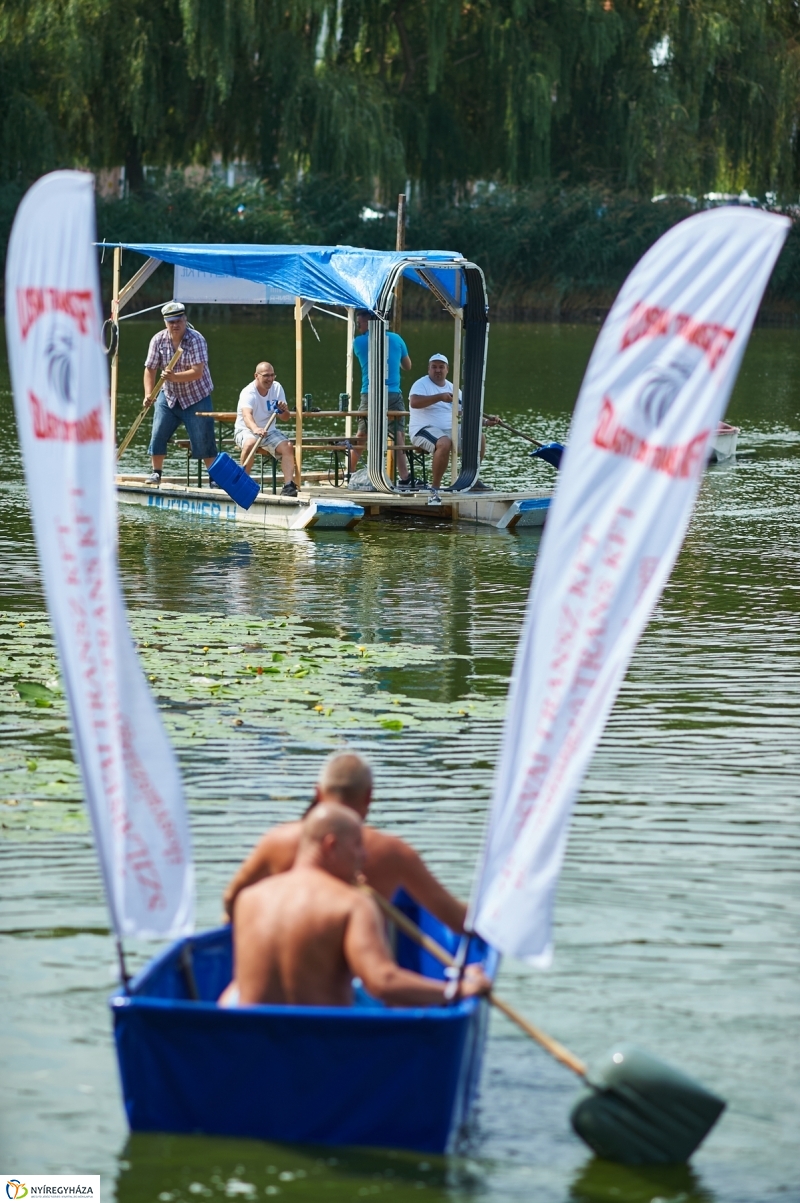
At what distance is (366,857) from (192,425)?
1383cm

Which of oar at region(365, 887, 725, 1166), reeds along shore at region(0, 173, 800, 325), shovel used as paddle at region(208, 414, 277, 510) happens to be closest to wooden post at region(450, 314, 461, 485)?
shovel used as paddle at region(208, 414, 277, 510)

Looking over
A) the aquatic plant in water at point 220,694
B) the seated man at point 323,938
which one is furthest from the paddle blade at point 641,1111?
the aquatic plant in water at point 220,694

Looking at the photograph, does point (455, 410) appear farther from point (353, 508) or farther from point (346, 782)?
point (346, 782)

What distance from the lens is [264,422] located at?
18.7 metres

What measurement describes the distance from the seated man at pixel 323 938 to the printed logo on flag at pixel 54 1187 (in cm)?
67

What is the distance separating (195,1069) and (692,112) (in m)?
40.7

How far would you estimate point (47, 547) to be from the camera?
548 cm

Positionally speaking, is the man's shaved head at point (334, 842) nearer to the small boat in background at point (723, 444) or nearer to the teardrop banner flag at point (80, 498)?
the teardrop banner flag at point (80, 498)

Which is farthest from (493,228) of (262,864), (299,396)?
(262,864)

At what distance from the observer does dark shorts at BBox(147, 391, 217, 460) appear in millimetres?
19188

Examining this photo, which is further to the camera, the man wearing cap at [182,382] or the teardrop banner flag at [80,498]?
the man wearing cap at [182,382]

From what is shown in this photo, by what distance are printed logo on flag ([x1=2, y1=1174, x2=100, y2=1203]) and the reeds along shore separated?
140 feet

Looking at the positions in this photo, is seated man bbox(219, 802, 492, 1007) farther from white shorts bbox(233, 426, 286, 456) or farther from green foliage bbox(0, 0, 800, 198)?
green foliage bbox(0, 0, 800, 198)

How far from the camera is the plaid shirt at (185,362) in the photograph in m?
19.0
